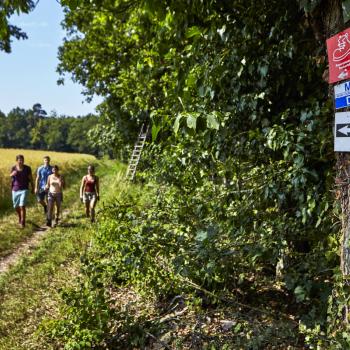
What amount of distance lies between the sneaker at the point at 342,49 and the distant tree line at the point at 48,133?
8602cm

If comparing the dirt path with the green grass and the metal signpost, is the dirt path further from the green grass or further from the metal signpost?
the metal signpost

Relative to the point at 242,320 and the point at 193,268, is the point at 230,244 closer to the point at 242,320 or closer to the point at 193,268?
the point at 193,268

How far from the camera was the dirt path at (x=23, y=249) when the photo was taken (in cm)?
739

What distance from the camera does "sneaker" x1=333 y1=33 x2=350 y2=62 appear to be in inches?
92.7

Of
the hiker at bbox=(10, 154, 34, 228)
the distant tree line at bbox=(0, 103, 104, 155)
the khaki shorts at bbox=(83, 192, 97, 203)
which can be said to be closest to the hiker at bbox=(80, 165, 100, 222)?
the khaki shorts at bbox=(83, 192, 97, 203)

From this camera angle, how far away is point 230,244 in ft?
11.4

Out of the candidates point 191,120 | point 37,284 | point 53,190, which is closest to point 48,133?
point 53,190

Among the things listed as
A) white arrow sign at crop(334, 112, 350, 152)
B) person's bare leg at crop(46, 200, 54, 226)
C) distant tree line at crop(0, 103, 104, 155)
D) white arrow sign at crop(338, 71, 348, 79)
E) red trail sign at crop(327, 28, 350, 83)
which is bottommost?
person's bare leg at crop(46, 200, 54, 226)

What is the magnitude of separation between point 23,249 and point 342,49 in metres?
7.82

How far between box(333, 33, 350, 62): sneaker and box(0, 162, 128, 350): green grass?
3.83 m

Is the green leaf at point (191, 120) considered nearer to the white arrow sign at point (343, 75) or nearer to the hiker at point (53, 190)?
the white arrow sign at point (343, 75)

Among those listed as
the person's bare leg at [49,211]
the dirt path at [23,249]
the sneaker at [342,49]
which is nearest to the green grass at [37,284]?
the dirt path at [23,249]

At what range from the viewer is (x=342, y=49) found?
2.38 metres

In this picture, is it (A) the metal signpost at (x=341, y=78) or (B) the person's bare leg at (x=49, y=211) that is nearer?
(A) the metal signpost at (x=341, y=78)
